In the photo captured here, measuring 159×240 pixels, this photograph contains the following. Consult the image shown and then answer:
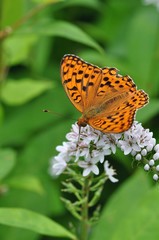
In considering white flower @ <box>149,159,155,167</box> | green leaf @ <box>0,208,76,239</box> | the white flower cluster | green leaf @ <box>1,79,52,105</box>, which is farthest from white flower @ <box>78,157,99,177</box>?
green leaf @ <box>1,79,52,105</box>

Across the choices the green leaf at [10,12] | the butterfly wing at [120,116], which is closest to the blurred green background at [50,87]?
the green leaf at [10,12]

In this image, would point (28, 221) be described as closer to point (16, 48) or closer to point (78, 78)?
point (78, 78)

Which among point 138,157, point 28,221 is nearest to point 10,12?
point 28,221

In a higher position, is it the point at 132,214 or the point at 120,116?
the point at 120,116

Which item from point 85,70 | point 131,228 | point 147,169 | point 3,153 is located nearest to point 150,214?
→ point 131,228

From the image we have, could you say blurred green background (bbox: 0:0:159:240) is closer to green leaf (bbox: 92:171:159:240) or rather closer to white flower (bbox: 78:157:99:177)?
green leaf (bbox: 92:171:159:240)

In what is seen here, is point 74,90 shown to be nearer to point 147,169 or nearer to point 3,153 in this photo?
point 147,169
